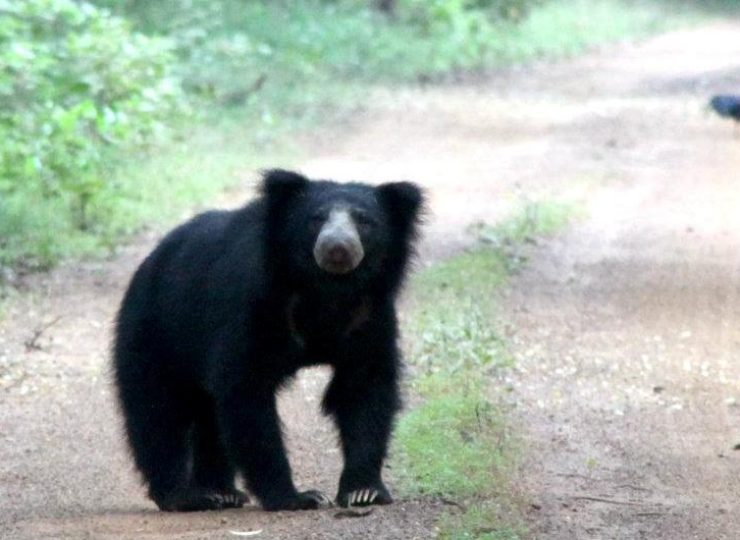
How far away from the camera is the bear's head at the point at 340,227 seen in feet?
18.2

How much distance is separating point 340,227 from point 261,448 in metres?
0.76

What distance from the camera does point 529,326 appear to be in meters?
9.30

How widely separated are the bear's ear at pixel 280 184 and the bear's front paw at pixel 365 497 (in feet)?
3.30

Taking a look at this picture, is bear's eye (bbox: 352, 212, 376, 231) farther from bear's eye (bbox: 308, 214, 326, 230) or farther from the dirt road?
the dirt road

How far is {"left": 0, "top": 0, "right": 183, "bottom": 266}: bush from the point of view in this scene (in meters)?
11.4

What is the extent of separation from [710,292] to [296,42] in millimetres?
12848

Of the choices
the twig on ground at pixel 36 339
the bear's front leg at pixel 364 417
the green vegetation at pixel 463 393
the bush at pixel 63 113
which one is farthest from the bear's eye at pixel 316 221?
the bush at pixel 63 113

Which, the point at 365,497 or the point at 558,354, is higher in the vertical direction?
the point at 558,354

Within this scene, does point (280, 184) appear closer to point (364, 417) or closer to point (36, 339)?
point (364, 417)

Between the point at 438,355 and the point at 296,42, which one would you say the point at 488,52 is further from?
the point at 438,355

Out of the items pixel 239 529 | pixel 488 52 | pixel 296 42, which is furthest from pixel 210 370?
pixel 488 52

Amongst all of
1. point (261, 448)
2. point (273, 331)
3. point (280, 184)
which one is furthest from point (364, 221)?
point (261, 448)

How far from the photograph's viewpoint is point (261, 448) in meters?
5.61

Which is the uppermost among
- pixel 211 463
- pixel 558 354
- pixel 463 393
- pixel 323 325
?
pixel 323 325
